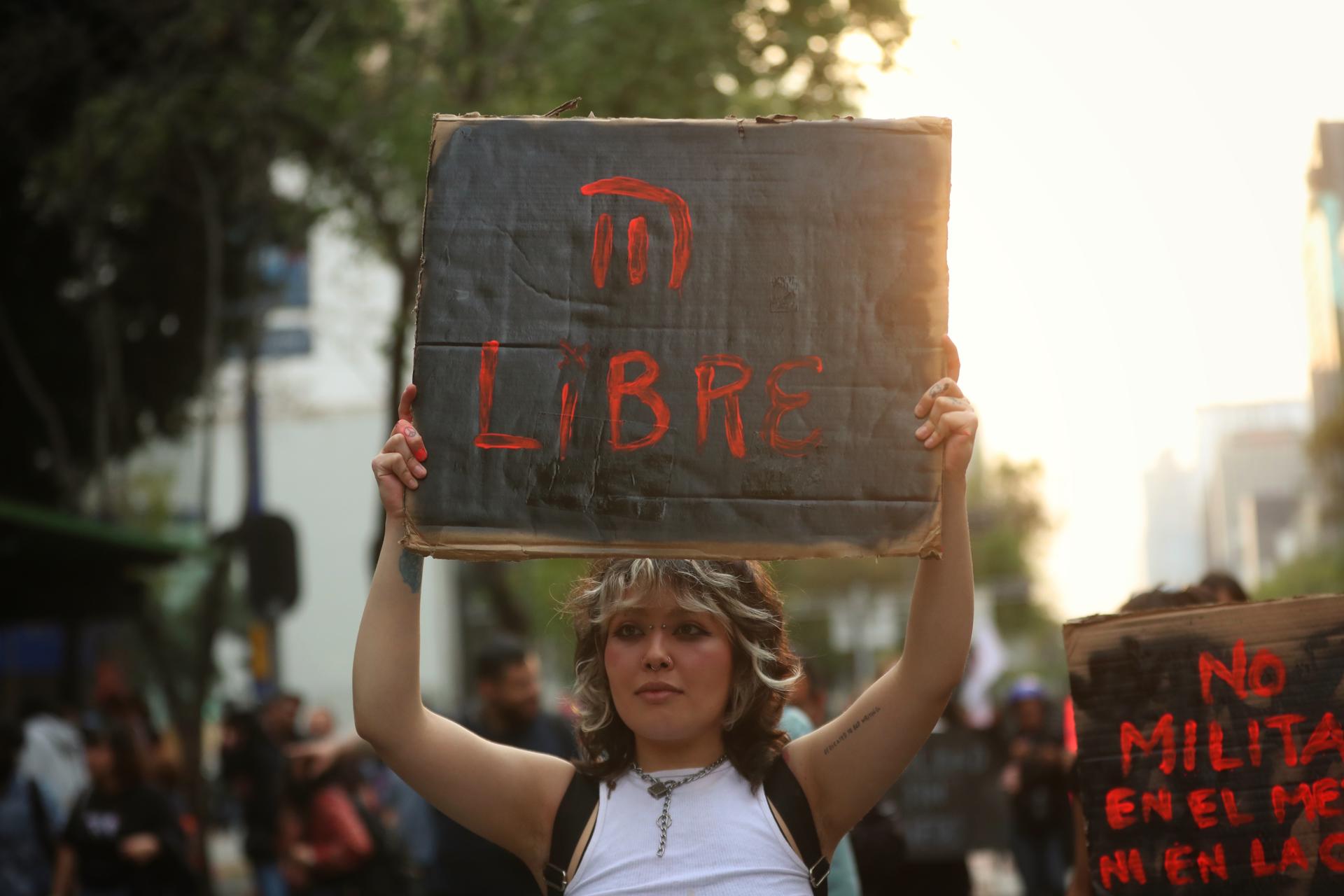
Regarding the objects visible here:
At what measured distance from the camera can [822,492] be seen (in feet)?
9.07

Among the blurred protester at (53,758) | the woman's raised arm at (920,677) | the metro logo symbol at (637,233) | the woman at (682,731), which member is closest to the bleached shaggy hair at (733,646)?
the woman at (682,731)

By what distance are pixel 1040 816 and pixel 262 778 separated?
5.42 m

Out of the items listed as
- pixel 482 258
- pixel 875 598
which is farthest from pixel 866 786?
pixel 875 598

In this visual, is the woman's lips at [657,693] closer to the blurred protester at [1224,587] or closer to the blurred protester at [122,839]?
the blurred protester at [1224,587]

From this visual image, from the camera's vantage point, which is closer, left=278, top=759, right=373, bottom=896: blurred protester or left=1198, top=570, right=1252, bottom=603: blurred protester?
left=1198, top=570, right=1252, bottom=603: blurred protester

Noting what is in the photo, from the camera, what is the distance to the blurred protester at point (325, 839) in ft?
26.2

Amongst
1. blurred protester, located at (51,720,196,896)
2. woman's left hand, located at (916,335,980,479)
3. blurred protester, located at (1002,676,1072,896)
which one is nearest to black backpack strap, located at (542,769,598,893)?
woman's left hand, located at (916,335,980,479)

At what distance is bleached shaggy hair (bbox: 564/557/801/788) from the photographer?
291 centimetres

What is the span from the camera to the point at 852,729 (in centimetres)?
287

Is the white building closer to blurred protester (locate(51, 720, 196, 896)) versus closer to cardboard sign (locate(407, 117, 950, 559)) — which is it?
blurred protester (locate(51, 720, 196, 896))

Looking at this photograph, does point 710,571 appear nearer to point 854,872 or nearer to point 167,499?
point 854,872

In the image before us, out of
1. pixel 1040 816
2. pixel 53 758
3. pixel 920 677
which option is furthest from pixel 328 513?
pixel 920 677

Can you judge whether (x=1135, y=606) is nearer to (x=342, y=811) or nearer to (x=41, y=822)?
(x=342, y=811)

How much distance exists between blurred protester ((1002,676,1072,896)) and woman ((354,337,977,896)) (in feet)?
27.1
